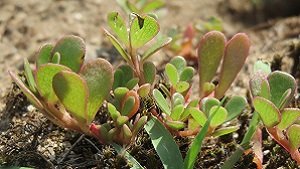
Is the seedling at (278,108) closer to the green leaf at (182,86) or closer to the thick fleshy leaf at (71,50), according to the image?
the green leaf at (182,86)

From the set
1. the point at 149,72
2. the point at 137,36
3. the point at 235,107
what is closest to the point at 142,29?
the point at 137,36

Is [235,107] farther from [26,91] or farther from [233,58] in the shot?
[26,91]

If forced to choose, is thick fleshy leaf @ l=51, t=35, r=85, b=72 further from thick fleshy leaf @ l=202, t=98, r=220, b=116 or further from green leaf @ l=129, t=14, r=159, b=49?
thick fleshy leaf @ l=202, t=98, r=220, b=116

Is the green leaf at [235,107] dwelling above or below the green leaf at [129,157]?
above

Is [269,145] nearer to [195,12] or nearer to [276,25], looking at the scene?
[276,25]

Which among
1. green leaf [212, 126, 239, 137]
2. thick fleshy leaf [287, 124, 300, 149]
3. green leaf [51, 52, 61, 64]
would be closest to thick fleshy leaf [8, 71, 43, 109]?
green leaf [51, 52, 61, 64]

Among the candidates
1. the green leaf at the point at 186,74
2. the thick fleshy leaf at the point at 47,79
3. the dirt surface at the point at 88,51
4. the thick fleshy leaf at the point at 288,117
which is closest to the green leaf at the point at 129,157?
the dirt surface at the point at 88,51
